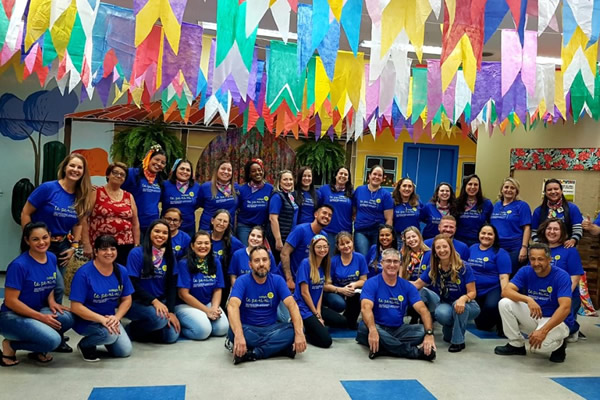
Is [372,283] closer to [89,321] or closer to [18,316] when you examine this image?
[89,321]

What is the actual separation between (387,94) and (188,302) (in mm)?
A: 2185

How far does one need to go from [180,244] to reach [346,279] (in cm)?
142

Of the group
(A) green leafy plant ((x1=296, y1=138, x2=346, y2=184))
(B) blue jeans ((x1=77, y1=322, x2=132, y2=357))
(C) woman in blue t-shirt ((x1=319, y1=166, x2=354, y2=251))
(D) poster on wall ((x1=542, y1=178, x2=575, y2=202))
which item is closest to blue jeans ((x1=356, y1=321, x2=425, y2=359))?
(C) woman in blue t-shirt ((x1=319, y1=166, x2=354, y2=251))

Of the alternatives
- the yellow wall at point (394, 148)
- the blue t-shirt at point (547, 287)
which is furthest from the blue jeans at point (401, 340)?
the yellow wall at point (394, 148)

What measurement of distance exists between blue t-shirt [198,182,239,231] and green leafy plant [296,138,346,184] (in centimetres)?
297

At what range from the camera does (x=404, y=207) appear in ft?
18.0

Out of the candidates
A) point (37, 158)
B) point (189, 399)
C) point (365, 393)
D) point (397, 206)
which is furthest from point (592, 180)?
point (37, 158)

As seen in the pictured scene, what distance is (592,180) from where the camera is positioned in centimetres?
665

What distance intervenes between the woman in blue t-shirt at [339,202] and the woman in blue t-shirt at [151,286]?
1671mm

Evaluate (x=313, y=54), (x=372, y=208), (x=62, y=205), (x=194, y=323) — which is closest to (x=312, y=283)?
(x=194, y=323)

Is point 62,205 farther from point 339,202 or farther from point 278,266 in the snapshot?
point 339,202

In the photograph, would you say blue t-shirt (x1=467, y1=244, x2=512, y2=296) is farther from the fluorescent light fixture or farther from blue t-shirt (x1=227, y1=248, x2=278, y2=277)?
→ the fluorescent light fixture

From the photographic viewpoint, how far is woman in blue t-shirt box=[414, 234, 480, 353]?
4.38 metres

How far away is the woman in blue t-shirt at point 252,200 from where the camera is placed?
17.3 ft
